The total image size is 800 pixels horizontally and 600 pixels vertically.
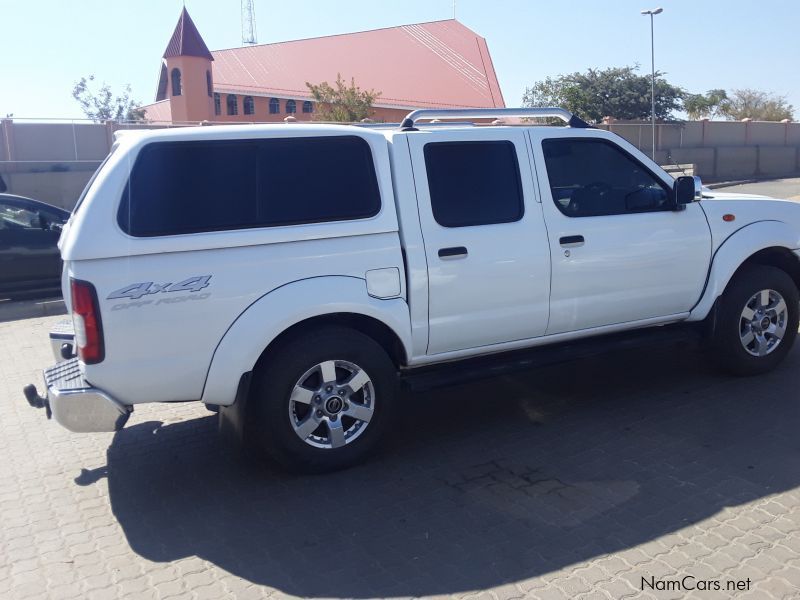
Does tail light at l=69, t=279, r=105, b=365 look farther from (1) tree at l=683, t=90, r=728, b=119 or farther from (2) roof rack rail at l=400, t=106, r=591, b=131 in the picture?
(1) tree at l=683, t=90, r=728, b=119

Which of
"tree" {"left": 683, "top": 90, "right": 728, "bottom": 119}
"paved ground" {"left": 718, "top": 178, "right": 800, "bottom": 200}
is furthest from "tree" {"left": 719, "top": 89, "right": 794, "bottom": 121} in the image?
"paved ground" {"left": 718, "top": 178, "right": 800, "bottom": 200}

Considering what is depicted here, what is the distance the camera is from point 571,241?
5.22m

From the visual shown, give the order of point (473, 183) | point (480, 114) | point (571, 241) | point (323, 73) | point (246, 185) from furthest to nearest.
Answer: point (323, 73) < point (480, 114) < point (571, 241) < point (473, 183) < point (246, 185)

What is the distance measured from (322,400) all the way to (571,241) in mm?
1981

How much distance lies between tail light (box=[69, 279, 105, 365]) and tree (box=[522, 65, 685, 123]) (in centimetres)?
4742

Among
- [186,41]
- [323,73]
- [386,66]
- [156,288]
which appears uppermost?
[186,41]

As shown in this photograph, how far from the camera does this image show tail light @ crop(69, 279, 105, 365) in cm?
400

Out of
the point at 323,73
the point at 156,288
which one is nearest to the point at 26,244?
the point at 156,288

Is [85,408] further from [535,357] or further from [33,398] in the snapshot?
[535,357]

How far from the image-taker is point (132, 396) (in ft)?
13.8

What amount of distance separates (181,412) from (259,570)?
2.55 meters

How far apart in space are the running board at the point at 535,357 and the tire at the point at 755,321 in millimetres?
226

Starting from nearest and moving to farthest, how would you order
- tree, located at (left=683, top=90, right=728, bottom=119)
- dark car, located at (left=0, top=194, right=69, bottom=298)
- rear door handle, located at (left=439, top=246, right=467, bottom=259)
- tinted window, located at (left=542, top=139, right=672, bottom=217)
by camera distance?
rear door handle, located at (left=439, top=246, right=467, bottom=259) < tinted window, located at (left=542, top=139, right=672, bottom=217) < dark car, located at (left=0, top=194, right=69, bottom=298) < tree, located at (left=683, top=90, right=728, bottom=119)

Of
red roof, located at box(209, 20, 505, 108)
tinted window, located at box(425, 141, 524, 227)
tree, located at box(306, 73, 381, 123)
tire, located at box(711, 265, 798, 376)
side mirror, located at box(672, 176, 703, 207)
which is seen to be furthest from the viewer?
red roof, located at box(209, 20, 505, 108)
